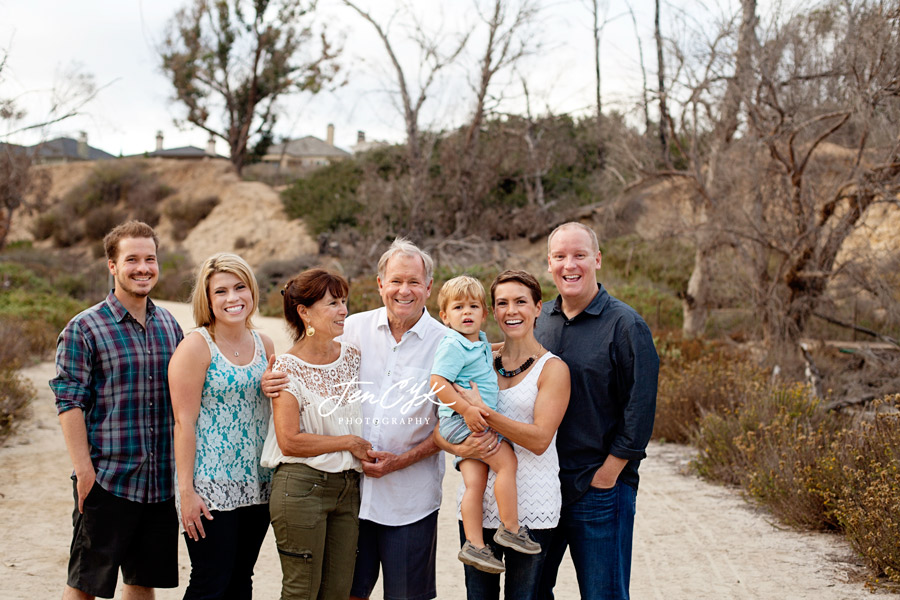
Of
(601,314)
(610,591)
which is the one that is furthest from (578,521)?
(601,314)

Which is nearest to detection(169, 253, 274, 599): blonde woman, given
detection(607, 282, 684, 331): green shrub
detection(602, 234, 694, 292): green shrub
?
detection(607, 282, 684, 331): green shrub

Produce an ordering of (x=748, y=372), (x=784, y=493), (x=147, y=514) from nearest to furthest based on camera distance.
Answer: (x=147, y=514), (x=784, y=493), (x=748, y=372)

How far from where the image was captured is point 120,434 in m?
3.40

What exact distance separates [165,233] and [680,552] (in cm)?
3218

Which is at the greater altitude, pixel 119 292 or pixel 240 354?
pixel 119 292

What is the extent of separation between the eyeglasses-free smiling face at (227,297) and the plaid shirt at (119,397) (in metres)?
0.51

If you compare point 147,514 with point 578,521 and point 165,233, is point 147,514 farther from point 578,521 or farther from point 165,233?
point 165,233

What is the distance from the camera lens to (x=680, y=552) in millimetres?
5613

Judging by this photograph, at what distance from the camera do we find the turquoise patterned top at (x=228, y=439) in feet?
10.5

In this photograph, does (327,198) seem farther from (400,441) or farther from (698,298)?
(400,441)

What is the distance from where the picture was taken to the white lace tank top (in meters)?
3.10

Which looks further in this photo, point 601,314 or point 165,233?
point 165,233

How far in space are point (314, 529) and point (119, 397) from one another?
1.13 m

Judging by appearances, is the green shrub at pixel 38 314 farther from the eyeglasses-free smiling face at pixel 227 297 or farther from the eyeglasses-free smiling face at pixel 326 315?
the eyeglasses-free smiling face at pixel 326 315
